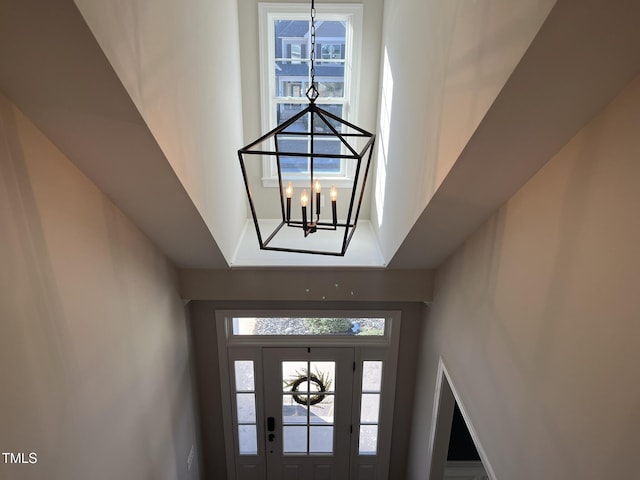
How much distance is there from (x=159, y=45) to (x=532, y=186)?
1.59 metres

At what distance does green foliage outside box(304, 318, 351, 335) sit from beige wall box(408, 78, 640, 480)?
55.8 inches

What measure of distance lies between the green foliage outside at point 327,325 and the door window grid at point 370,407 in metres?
0.35

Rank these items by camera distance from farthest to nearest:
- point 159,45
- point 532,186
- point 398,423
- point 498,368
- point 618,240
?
point 398,423 < point 498,368 < point 532,186 < point 159,45 < point 618,240

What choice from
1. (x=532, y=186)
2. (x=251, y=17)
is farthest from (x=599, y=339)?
(x=251, y=17)

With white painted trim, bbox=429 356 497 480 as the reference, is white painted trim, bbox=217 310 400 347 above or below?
above

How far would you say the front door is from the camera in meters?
3.98

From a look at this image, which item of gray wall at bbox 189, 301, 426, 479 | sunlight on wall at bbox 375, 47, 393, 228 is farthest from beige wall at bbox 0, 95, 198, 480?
sunlight on wall at bbox 375, 47, 393, 228

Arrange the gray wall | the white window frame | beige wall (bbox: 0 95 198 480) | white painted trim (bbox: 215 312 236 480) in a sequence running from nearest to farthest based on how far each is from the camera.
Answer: beige wall (bbox: 0 95 198 480), the white window frame, the gray wall, white painted trim (bbox: 215 312 236 480)

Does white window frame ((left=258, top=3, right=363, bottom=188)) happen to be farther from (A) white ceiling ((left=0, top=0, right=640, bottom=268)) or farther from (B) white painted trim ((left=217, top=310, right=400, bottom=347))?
(B) white painted trim ((left=217, top=310, right=400, bottom=347))

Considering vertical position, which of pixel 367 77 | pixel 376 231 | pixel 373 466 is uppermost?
pixel 367 77

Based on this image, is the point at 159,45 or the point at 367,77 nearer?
the point at 159,45

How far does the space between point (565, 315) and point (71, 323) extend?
6.38ft

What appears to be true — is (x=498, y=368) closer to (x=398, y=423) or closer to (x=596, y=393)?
(x=596, y=393)

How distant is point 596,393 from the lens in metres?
1.56
